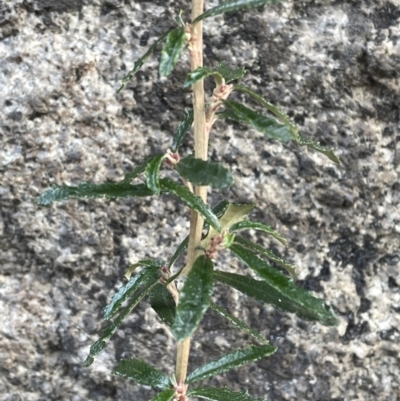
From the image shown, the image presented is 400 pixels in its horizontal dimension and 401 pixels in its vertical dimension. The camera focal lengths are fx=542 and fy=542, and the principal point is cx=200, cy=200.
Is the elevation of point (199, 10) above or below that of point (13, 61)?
below

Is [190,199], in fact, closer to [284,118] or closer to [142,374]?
[284,118]

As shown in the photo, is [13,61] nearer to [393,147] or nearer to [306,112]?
[306,112]

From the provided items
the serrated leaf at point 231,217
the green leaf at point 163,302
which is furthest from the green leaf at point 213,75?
the green leaf at point 163,302

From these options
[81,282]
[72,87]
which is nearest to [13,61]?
[72,87]

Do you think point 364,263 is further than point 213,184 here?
Yes

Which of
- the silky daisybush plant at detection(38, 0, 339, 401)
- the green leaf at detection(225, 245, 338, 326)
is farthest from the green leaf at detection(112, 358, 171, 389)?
the green leaf at detection(225, 245, 338, 326)

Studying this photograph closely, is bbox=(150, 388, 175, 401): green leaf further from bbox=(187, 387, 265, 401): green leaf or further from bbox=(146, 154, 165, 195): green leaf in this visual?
bbox=(146, 154, 165, 195): green leaf

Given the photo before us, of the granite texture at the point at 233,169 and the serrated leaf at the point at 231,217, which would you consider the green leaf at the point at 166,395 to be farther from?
the granite texture at the point at 233,169
